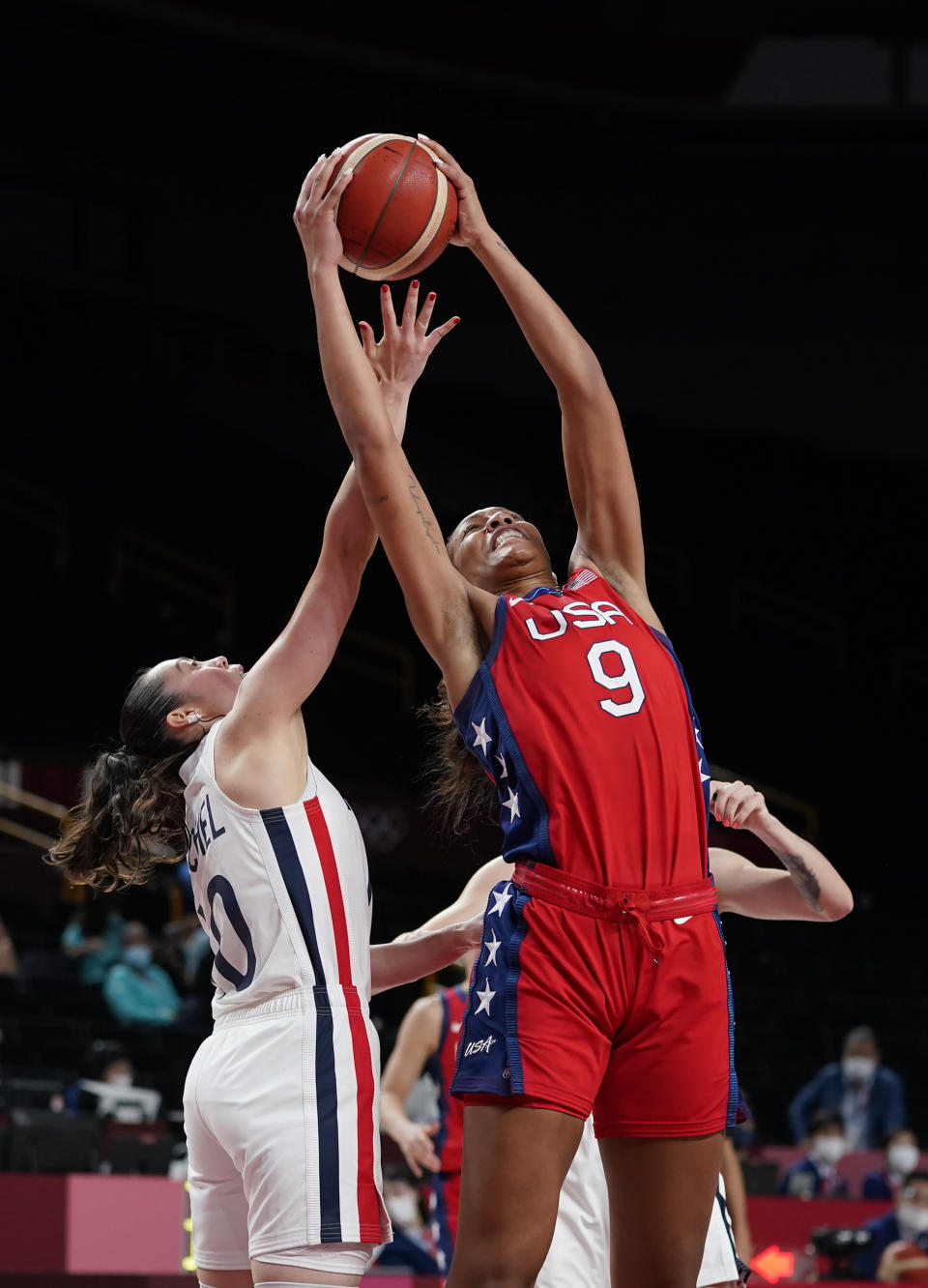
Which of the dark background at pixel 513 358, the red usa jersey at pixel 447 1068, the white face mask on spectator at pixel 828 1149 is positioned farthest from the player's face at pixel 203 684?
the dark background at pixel 513 358

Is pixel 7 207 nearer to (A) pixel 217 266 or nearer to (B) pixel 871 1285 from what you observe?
(A) pixel 217 266

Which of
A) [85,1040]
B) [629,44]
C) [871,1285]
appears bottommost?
[871,1285]

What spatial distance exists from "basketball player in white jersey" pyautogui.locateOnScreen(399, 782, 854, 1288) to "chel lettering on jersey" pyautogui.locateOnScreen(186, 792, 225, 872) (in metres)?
0.64

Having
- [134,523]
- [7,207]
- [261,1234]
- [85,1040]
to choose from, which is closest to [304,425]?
[134,523]

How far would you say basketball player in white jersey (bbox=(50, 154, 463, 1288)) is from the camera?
3.06 m

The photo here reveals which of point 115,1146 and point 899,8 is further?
point 899,8

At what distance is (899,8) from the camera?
61.6 feet

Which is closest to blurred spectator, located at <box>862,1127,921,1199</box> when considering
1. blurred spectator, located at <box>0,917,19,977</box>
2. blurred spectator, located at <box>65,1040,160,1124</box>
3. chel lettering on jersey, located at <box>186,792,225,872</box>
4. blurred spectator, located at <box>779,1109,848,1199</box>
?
blurred spectator, located at <box>779,1109,848,1199</box>

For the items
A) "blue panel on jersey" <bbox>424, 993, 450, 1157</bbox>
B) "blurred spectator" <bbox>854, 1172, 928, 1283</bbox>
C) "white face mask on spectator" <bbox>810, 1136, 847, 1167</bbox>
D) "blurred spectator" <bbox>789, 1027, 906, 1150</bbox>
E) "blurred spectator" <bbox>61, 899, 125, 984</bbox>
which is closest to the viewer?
"blue panel on jersey" <bbox>424, 993, 450, 1157</bbox>

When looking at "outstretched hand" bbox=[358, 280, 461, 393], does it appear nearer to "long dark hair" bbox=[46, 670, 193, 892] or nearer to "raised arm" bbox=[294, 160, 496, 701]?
"raised arm" bbox=[294, 160, 496, 701]

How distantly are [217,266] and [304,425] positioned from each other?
8.30ft

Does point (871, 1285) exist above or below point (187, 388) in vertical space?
below

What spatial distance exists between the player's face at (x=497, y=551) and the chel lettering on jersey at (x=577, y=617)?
24cm

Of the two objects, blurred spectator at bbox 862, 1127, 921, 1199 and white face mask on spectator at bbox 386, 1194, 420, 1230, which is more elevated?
blurred spectator at bbox 862, 1127, 921, 1199
